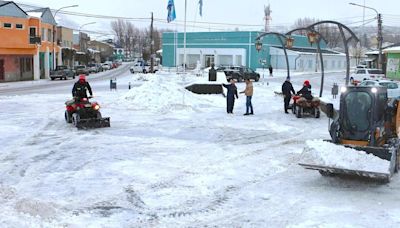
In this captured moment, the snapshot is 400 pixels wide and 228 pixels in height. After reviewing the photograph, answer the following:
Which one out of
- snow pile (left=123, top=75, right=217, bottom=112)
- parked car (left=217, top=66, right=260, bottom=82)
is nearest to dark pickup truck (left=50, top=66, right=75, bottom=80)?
parked car (left=217, top=66, right=260, bottom=82)

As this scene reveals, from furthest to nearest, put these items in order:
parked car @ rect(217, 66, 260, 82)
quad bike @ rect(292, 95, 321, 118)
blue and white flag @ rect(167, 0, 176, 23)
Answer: parked car @ rect(217, 66, 260, 82) < blue and white flag @ rect(167, 0, 176, 23) < quad bike @ rect(292, 95, 321, 118)

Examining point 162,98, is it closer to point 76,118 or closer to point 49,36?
point 76,118

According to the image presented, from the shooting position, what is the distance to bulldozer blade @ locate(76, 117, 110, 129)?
17266 mm

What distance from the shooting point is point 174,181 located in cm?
1044

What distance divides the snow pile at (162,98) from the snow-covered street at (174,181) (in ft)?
13.7

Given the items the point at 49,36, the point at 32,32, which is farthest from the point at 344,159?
the point at 49,36

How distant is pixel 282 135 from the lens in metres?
17.0

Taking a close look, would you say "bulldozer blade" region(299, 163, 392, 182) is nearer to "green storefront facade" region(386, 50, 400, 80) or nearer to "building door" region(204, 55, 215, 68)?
"green storefront facade" region(386, 50, 400, 80)

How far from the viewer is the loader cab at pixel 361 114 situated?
10758 mm

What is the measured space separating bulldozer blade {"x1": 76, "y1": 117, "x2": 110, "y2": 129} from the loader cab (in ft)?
29.8

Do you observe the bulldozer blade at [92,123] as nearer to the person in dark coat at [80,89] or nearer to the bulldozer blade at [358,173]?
the person in dark coat at [80,89]

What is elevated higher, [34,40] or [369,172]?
[34,40]

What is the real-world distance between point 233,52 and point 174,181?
6828 centimetres

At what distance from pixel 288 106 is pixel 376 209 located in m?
14.6
